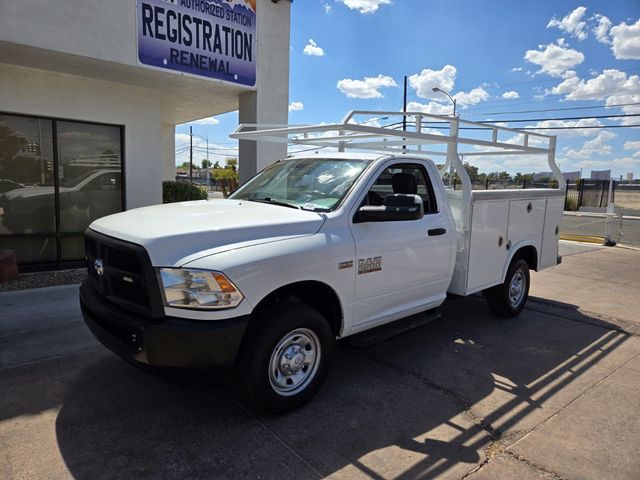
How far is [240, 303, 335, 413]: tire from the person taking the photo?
123 inches

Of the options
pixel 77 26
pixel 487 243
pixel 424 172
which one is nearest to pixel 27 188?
pixel 77 26

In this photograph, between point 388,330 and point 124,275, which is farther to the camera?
point 388,330

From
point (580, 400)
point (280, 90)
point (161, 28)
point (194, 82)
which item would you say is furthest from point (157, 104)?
point (580, 400)

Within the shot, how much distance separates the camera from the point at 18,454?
293 centimetres

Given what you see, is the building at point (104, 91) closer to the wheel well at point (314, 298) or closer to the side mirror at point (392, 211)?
the side mirror at point (392, 211)

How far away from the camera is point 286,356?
3391 mm

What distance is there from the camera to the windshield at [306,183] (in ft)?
13.1

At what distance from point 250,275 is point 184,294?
0.43 meters

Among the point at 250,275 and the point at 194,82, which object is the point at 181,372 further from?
the point at 194,82

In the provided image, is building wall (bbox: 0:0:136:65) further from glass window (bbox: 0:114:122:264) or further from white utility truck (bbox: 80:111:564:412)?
white utility truck (bbox: 80:111:564:412)

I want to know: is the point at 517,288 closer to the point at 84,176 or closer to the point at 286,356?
the point at 286,356

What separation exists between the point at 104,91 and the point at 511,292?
7485 millimetres

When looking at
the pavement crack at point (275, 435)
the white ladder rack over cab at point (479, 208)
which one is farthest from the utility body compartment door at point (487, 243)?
the pavement crack at point (275, 435)

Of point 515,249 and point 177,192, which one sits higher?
point 177,192
